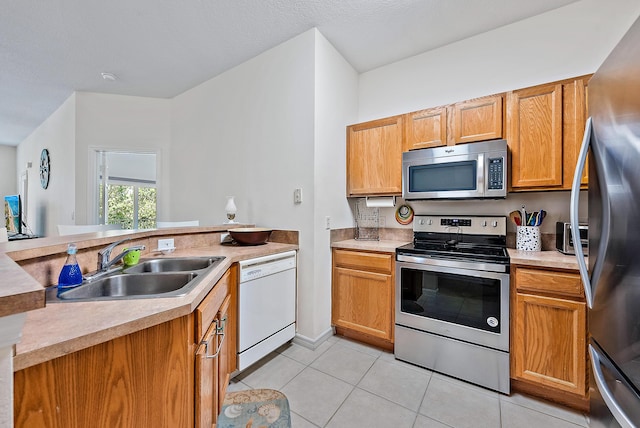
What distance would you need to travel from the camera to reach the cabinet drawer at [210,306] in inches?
40.1

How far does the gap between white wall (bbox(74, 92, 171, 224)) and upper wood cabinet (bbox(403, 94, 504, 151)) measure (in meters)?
3.26

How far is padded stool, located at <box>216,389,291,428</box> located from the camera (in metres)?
1.48

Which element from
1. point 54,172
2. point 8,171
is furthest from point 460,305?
point 8,171

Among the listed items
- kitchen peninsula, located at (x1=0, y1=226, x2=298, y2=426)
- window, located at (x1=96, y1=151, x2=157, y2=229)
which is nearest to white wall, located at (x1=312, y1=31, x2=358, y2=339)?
kitchen peninsula, located at (x1=0, y1=226, x2=298, y2=426)

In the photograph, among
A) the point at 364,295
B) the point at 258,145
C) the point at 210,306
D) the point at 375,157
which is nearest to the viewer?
the point at 210,306

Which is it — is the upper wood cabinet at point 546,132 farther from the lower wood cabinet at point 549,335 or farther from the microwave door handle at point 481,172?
the lower wood cabinet at point 549,335

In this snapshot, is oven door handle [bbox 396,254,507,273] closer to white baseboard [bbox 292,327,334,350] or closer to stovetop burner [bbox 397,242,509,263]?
stovetop burner [bbox 397,242,509,263]

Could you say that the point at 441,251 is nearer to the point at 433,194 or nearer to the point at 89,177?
the point at 433,194

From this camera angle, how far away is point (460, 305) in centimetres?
186

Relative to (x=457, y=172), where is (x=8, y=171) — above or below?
above

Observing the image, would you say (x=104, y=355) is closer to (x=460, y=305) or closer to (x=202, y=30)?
(x=460, y=305)

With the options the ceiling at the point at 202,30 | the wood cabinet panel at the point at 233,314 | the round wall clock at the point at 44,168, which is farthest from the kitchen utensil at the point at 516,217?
the round wall clock at the point at 44,168

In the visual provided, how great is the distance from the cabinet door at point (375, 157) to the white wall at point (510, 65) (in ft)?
1.14

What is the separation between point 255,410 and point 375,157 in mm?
2123
